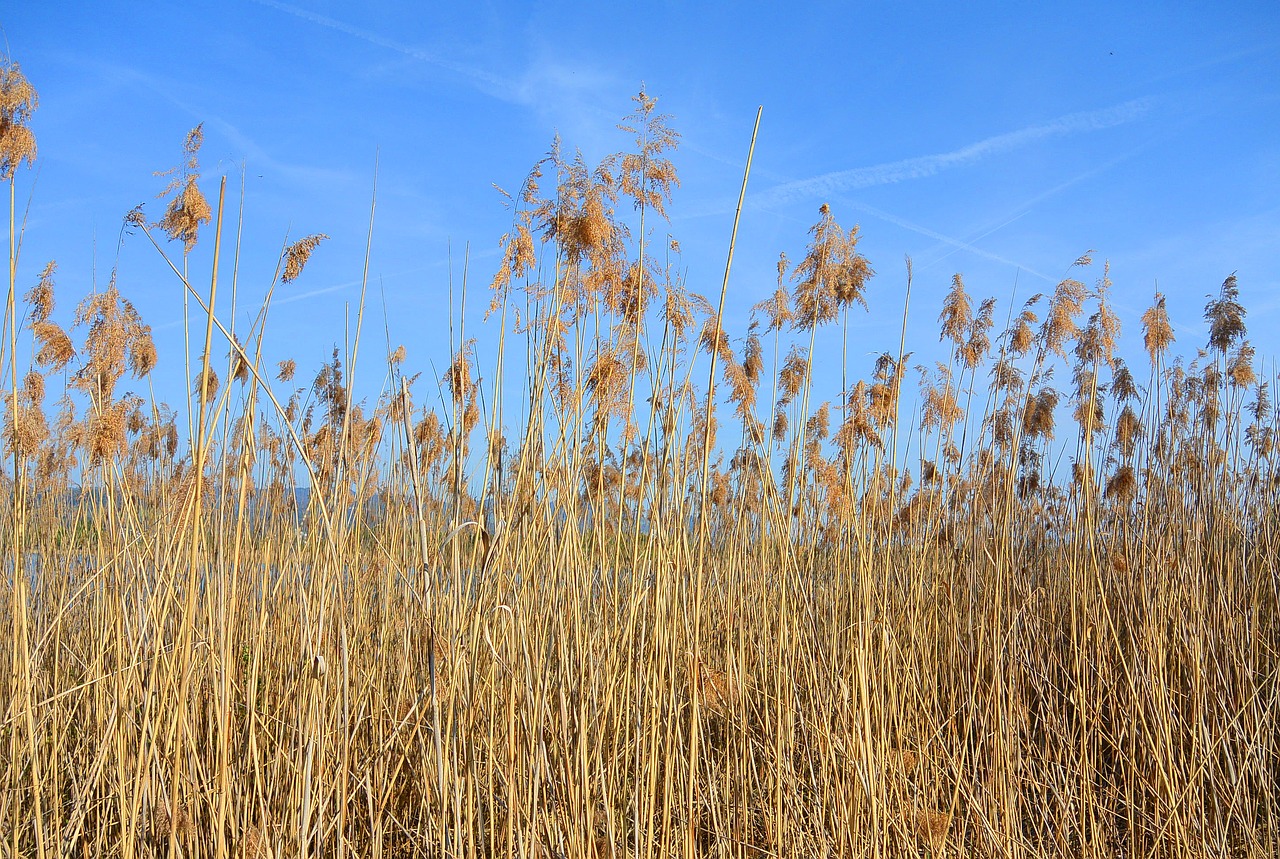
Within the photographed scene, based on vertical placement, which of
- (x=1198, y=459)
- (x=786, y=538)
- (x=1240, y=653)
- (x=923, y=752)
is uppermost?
(x=1198, y=459)

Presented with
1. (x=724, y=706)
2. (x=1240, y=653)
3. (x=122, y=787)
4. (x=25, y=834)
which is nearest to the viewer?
(x=122, y=787)

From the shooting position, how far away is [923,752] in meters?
2.34

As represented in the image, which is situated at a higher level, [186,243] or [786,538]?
[186,243]

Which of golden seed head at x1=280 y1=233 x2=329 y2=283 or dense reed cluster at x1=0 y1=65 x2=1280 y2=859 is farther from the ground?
golden seed head at x1=280 y1=233 x2=329 y2=283

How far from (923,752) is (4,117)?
8.76 feet

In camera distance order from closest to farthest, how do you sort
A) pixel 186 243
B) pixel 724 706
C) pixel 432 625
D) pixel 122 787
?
pixel 432 625, pixel 122 787, pixel 186 243, pixel 724 706

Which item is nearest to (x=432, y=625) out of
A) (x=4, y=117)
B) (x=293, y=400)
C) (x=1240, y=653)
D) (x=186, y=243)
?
(x=186, y=243)

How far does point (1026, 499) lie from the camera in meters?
3.97

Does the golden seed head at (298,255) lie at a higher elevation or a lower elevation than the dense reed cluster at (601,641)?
higher

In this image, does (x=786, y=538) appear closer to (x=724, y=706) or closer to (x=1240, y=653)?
(x=724, y=706)

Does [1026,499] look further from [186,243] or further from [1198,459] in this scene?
[186,243]

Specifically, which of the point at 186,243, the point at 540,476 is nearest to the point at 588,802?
the point at 540,476

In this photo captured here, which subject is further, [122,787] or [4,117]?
[4,117]

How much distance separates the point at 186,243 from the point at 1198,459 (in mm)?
3776
